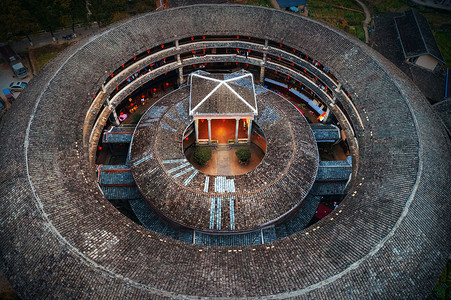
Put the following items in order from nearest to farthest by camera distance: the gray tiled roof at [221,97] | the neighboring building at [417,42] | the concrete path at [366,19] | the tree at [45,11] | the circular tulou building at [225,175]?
the circular tulou building at [225,175]
the gray tiled roof at [221,97]
the tree at [45,11]
the neighboring building at [417,42]
the concrete path at [366,19]

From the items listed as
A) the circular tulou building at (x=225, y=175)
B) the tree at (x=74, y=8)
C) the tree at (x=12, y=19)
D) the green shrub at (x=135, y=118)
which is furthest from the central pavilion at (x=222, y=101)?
the tree at (x=12, y=19)

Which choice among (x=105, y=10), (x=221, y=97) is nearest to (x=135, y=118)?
(x=221, y=97)

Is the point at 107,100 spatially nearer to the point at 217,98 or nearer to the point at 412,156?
the point at 217,98

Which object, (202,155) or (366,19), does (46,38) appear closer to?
(202,155)

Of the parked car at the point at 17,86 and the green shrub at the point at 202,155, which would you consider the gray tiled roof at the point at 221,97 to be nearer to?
the green shrub at the point at 202,155

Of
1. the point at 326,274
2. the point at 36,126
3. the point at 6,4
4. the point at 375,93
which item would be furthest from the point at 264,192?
the point at 6,4

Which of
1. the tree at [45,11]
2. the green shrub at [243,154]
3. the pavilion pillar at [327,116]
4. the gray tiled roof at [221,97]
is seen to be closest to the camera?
the gray tiled roof at [221,97]

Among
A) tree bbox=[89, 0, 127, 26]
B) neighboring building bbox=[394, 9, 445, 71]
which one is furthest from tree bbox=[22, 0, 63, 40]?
neighboring building bbox=[394, 9, 445, 71]
